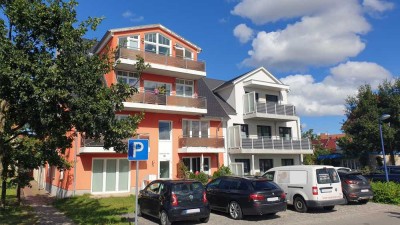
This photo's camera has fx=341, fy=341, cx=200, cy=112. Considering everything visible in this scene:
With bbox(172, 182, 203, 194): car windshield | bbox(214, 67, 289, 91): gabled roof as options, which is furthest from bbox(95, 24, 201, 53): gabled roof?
bbox(172, 182, 203, 194): car windshield

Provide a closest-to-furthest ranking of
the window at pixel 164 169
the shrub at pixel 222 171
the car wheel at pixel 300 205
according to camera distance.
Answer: the car wheel at pixel 300 205, the window at pixel 164 169, the shrub at pixel 222 171

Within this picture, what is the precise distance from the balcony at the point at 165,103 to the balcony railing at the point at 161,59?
7.63 feet

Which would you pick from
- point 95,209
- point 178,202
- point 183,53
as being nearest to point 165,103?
point 183,53

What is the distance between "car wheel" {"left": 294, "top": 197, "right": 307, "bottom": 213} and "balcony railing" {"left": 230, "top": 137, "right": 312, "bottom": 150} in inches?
459

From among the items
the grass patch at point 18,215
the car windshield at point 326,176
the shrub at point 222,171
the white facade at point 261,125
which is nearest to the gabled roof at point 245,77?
the white facade at point 261,125

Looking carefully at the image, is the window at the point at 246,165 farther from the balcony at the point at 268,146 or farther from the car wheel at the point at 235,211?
the car wheel at the point at 235,211

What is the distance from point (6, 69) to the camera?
921 cm

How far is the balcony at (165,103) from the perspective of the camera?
22766 millimetres

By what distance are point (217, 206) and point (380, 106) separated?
3037 cm

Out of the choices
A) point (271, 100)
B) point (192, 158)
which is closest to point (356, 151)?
point (271, 100)

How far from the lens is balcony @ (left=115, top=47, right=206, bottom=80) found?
74.7 feet

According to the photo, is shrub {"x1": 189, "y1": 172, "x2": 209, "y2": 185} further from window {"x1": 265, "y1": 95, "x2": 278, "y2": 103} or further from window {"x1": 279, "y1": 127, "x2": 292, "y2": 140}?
window {"x1": 265, "y1": 95, "x2": 278, "y2": 103}

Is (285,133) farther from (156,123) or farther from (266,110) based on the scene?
(156,123)

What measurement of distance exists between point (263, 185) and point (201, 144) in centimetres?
1203
